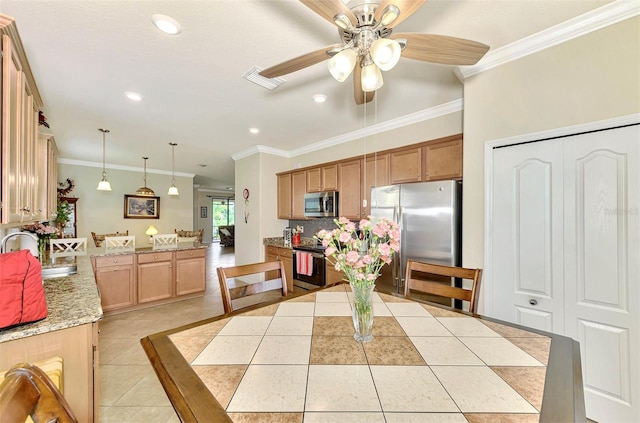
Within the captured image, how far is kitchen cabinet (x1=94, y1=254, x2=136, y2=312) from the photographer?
11.0 feet

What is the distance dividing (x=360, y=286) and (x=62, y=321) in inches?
60.0

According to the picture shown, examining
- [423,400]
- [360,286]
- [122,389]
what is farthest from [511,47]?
[122,389]

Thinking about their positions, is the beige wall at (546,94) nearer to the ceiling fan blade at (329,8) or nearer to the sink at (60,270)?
the ceiling fan blade at (329,8)

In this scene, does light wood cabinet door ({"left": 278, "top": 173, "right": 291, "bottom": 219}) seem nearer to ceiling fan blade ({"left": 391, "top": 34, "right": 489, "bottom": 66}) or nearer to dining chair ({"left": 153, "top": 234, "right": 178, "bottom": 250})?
dining chair ({"left": 153, "top": 234, "right": 178, "bottom": 250})

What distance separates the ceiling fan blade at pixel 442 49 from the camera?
4.10 ft

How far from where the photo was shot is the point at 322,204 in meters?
3.92

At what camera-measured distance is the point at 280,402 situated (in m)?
0.71

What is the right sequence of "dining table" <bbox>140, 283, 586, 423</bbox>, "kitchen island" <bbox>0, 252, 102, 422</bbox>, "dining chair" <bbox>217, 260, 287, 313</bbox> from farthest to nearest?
"dining chair" <bbox>217, 260, 287, 313</bbox>, "kitchen island" <bbox>0, 252, 102, 422</bbox>, "dining table" <bbox>140, 283, 586, 423</bbox>

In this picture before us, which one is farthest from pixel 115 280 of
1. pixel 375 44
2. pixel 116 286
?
pixel 375 44

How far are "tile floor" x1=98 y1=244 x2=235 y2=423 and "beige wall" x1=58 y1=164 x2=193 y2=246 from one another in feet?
14.1

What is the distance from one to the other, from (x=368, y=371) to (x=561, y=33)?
2384mm

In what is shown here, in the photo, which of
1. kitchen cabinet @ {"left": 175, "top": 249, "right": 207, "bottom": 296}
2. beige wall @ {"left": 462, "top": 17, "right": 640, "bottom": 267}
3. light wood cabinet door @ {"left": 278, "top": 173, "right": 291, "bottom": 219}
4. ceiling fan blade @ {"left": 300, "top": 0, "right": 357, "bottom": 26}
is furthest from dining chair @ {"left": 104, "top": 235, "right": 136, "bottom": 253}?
beige wall @ {"left": 462, "top": 17, "right": 640, "bottom": 267}

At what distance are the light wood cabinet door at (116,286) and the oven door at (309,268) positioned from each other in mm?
2297

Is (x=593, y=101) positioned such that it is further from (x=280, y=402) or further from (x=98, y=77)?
(x=98, y=77)
